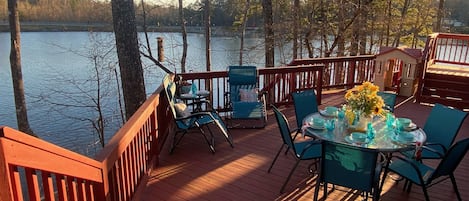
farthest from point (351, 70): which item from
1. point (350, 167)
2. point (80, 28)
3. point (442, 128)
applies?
point (80, 28)

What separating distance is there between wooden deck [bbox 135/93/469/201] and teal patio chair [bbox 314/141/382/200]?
0.59m

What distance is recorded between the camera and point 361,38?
13562mm

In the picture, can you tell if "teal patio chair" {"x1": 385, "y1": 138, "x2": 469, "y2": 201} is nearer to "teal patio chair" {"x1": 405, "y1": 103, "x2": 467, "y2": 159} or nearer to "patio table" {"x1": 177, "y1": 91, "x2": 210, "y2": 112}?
"teal patio chair" {"x1": 405, "y1": 103, "x2": 467, "y2": 159}

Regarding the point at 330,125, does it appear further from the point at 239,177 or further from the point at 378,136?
the point at 239,177

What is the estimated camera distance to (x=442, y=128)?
376 cm

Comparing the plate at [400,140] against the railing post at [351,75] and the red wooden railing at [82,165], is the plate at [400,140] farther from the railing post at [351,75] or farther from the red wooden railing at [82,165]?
the railing post at [351,75]

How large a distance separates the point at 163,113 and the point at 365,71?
222 inches

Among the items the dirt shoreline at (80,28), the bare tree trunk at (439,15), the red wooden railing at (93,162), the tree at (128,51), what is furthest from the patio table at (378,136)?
the bare tree trunk at (439,15)

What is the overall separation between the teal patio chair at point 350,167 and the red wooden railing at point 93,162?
67.0 inches

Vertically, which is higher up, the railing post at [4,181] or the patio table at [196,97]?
the railing post at [4,181]

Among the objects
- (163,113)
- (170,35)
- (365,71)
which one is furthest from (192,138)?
(170,35)

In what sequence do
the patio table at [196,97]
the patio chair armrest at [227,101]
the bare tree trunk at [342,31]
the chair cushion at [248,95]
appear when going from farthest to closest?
the bare tree trunk at [342,31]
the patio chair armrest at [227,101]
the chair cushion at [248,95]
the patio table at [196,97]

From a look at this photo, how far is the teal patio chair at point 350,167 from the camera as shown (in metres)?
2.72

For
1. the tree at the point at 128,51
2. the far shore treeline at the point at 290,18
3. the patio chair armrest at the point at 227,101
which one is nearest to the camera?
the patio chair armrest at the point at 227,101
